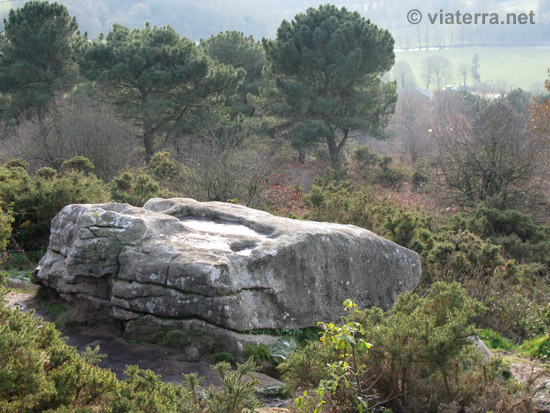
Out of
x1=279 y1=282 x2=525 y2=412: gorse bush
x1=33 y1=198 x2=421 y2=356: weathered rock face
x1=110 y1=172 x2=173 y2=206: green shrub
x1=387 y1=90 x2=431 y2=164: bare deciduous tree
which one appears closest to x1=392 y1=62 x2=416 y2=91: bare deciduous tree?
x1=387 y1=90 x2=431 y2=164: bare deciduous tree

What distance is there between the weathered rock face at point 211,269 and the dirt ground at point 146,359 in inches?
7.3

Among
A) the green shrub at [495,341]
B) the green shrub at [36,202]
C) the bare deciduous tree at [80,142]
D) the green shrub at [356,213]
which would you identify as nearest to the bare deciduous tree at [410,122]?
the bare deciduous tree at [80,142]

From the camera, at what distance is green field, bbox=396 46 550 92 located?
343ft

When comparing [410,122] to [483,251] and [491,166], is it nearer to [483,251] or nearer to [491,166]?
[491,166]

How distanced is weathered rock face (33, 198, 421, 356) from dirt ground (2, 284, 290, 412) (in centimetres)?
18

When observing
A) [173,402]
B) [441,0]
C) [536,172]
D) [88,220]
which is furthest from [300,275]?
[441,0]

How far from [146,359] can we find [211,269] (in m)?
1.10

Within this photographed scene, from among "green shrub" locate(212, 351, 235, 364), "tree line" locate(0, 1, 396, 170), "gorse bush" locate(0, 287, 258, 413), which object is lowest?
"green shrub" locate(212, 351, 235, 364)

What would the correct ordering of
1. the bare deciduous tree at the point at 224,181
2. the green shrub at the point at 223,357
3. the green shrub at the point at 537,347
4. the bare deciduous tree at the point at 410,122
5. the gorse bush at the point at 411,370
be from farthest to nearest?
the bare deciduous tree at the point at 410,122 < the bare deciduous tree at the point at 224,181 < the green shrub at the point at 537,347 < the green shrub at the point at 223,357 < the gorse bush at the point at 411,370

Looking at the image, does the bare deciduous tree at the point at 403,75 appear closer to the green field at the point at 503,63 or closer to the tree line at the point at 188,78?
the green field at the point at 503,63

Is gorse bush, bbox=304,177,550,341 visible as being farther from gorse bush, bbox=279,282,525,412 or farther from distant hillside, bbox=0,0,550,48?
distant hillside, bbox=0,0,550,48

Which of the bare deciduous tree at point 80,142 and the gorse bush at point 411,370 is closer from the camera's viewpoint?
the gorse bush at point 411,370

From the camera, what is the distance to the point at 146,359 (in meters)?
4.97

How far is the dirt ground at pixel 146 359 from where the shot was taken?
15.5 ft
